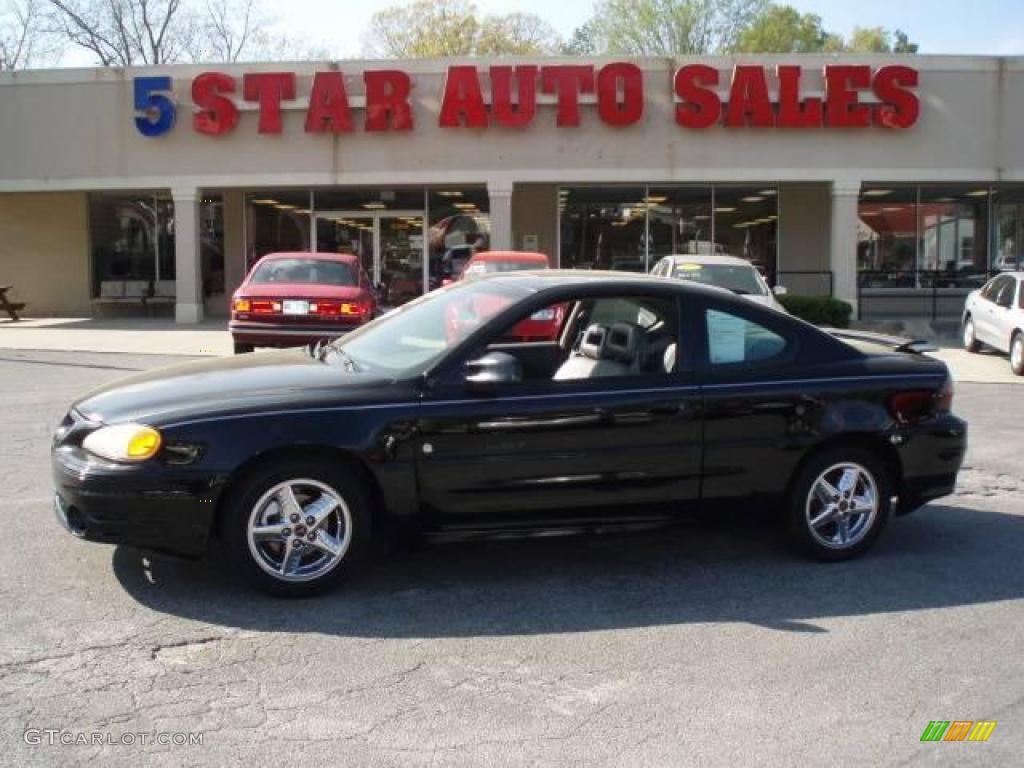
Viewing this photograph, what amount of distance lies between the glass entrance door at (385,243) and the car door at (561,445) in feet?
63.0

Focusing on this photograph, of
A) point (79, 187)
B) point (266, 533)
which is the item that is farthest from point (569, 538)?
point (79, 187)

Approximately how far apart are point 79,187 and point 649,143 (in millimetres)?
11961

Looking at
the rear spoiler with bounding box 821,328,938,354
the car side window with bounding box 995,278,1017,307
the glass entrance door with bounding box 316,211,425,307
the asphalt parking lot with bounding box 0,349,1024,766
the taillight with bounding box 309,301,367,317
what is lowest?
the asphalt parking lot with bounding box 0,349,1024,766

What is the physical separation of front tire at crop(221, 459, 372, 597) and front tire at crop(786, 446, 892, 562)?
89.2 inches

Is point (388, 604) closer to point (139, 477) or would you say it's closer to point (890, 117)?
point (139, 477)

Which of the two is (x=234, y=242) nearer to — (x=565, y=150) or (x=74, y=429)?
(x=565, y=150)

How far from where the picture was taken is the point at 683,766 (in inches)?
135

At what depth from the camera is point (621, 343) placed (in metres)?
5.54

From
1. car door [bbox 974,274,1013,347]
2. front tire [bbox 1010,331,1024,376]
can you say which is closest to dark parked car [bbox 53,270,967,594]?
front tire [bbox 1010,331,1024,376]

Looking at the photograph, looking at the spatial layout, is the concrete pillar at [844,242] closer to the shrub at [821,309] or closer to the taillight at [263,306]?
the shrub at [821,309]

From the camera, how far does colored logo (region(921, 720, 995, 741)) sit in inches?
144

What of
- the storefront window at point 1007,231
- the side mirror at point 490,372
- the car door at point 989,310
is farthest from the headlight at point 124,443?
the storefront window at point 1007,231

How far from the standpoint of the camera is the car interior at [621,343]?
5.43 metres

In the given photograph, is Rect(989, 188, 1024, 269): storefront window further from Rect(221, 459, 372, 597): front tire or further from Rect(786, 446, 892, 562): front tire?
Rect(221, 459, 372, 597): front tire
